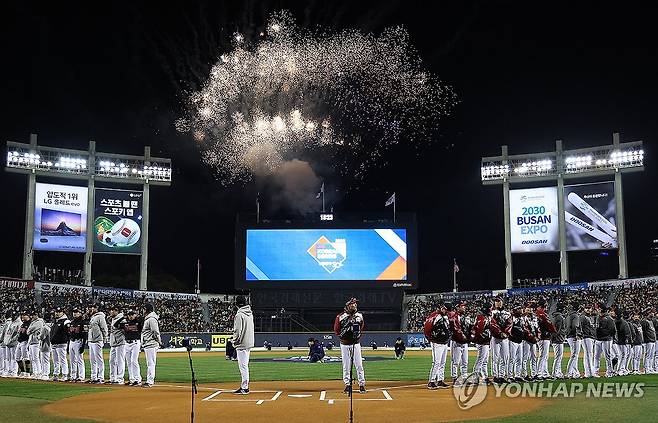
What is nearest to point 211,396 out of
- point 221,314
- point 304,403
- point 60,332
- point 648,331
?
point 304,403

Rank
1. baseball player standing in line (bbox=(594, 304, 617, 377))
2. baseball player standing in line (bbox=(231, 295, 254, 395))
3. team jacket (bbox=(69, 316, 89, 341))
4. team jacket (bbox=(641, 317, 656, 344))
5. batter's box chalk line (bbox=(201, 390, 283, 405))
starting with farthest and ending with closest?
team jacket (bbox=(641, 317, 656, 344))
team jacket (bbox=(69, 316, 89, 341))
baseball player standing in line (bbox=(594, 304, 617, 377))
baseball player standing in line (bbox=(231, 295, 254, 395))
batter's box chalk line (bbox=(201, 390, 283, 405))

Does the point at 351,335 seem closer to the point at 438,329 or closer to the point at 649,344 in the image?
the point at 438,329

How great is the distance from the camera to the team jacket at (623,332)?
23.8 m

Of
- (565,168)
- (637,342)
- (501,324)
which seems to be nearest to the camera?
(501,324)

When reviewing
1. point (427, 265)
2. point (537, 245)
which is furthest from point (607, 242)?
point (427, 265)

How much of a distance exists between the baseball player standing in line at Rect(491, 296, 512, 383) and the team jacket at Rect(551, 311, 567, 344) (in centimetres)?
238

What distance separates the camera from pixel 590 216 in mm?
60094

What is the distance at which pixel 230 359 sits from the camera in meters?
38.9

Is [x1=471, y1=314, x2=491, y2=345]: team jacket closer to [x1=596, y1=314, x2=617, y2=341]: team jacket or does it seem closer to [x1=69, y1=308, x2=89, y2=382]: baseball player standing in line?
[x1=596, y1=314, x2=617, y2=341]: team jacket

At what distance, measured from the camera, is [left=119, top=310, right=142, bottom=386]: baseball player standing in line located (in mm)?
22188

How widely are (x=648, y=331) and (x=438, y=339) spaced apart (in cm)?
978

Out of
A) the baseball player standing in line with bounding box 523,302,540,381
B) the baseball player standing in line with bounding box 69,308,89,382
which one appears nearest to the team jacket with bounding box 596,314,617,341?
the baseball player standing in line with bounding box 523,302,540,381

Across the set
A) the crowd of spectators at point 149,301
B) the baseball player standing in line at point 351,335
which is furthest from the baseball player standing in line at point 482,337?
the crowd of spectators at point 149,301

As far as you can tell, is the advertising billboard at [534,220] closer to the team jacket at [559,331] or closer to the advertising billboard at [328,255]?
the advertising billboard at [328,255]
